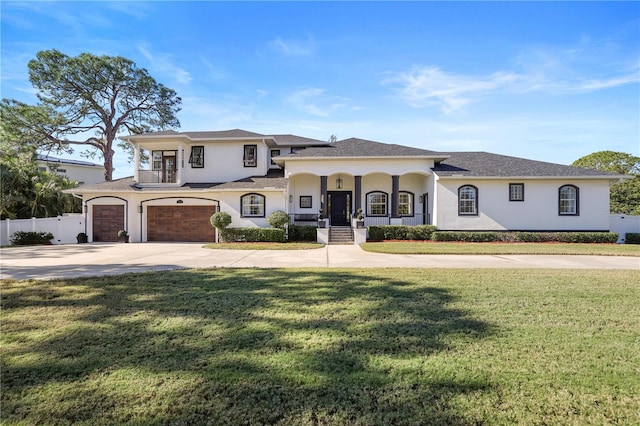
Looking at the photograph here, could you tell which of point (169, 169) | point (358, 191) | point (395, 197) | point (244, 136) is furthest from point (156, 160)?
point (395, 197)

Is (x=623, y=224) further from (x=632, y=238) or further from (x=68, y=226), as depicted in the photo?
(x=68, y=226)

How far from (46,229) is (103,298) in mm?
17080

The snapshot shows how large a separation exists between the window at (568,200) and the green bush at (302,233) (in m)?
14.2

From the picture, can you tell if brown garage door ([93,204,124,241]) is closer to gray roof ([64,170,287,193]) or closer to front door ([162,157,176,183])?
gray roof ([64,170,287,193])

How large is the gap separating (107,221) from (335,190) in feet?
46.1

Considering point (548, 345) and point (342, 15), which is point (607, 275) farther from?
point (342, 15)

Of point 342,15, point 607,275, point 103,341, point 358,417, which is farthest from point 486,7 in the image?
point 103,341

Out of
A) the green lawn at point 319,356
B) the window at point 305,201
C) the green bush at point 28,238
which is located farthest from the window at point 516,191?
the green bush at point 28,238

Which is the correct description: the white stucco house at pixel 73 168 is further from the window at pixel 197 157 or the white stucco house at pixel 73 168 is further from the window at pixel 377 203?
the window at pixel 377 203

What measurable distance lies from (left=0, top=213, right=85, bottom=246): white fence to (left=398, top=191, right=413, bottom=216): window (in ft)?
64.4

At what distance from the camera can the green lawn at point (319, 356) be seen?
2.39m

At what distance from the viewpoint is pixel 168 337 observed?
372 cm

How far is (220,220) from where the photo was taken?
1756 cm

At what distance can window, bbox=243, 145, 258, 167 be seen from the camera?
20750 mm
